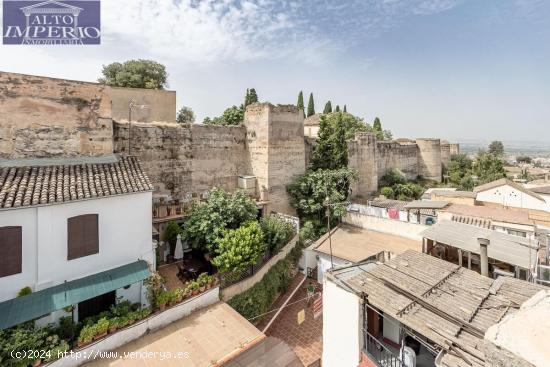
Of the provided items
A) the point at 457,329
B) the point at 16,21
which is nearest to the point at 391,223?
the point at 457,329

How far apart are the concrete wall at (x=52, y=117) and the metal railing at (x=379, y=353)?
11.6m

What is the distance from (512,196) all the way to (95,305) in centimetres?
2517

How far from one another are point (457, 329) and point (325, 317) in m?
3.52

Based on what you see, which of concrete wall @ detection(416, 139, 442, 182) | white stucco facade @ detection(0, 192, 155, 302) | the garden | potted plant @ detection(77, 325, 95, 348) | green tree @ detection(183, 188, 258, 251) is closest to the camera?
potted plant @ detection(77, 325, 95, 348)

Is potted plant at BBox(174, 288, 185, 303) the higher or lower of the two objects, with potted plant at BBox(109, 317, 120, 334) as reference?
higher

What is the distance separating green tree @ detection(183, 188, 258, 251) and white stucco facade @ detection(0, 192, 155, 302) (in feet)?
7.13

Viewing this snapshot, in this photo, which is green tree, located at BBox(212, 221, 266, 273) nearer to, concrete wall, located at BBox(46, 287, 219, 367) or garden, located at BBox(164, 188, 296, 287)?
garden, located at BBox(164, 188, 296, 287)

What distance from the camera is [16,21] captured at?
10047 millimetres

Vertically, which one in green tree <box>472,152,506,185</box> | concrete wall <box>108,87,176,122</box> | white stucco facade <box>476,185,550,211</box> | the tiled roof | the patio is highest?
concrete wall <box>108,87,176,122</box>

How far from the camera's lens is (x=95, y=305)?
9227 mm

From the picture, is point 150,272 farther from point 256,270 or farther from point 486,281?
point 486,281

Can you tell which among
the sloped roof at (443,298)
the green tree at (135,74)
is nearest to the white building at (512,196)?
the sloped roof at (443,298)

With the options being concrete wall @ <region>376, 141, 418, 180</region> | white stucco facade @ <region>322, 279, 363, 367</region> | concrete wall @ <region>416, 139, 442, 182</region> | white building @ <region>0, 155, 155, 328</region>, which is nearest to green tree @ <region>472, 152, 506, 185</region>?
concrete wall @ <region>416, 139, 442, 182</region>

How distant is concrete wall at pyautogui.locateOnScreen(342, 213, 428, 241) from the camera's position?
16141 mm
